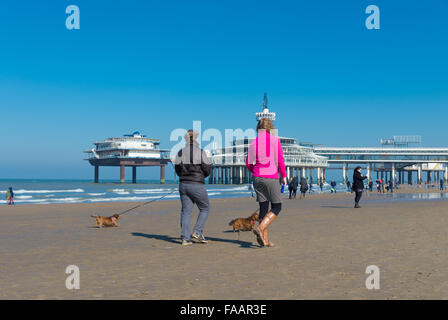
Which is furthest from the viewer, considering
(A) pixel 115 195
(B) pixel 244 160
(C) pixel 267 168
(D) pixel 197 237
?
(B) pixel 244 160

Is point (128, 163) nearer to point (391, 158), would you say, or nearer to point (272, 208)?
point (391, 158)

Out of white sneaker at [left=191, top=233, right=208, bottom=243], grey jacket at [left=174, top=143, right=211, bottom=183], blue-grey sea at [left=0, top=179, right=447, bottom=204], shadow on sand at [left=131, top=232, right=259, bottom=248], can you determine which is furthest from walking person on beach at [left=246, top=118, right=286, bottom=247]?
blue-grey sea at [left=0, top=179, right=447, bottom=204]

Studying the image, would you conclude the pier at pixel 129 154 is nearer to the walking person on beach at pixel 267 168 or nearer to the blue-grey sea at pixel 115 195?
the blue-grey sea at pixel 115 195

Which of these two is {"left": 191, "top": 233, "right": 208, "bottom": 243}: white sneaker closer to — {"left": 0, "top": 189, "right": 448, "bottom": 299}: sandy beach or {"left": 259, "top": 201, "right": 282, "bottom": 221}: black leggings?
{"left": 0, "top": 189, "right": 448, "bottom": 299}: sandy beach

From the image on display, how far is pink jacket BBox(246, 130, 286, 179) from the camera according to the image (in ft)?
20.2

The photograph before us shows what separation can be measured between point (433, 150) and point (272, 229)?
416 ft

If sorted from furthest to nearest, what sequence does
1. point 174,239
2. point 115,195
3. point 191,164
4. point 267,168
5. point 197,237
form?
point 115,195, point 174,239, point 197,237, point 191,164, point 267,168

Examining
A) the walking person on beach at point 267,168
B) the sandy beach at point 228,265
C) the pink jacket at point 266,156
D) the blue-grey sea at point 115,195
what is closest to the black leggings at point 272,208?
the walking person on beach at point 267,168

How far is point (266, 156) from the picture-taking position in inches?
244

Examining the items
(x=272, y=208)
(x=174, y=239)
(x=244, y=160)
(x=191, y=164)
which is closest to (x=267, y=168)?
(x=272, y=208)

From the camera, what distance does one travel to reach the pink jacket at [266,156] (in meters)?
6.17

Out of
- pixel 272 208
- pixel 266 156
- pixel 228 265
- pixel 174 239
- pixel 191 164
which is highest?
pixel 266 156
